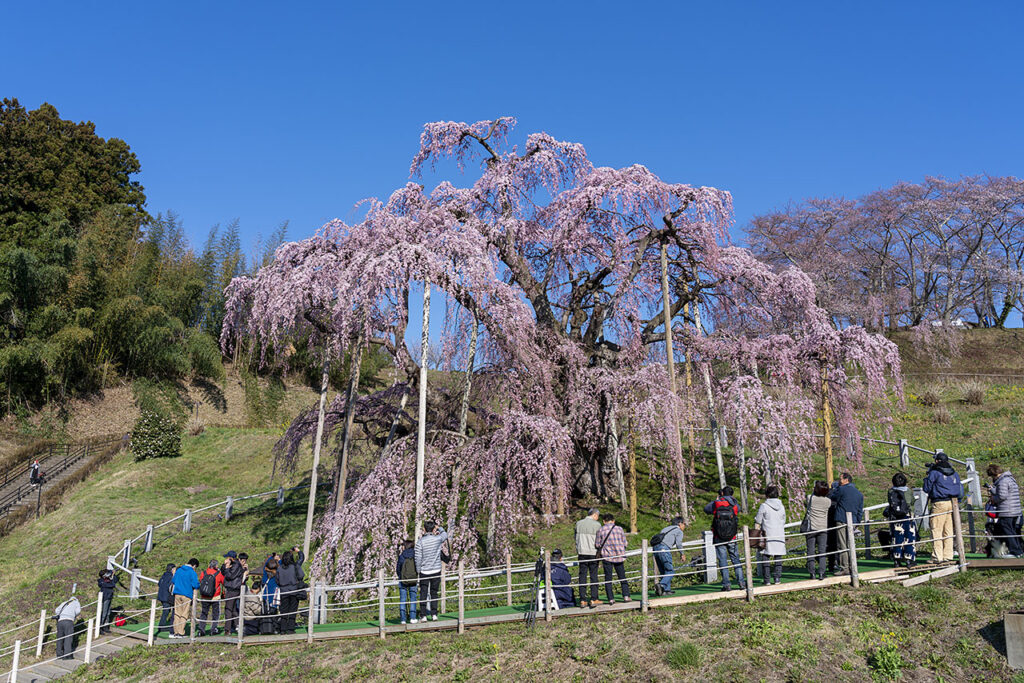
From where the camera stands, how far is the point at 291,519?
2584 centimetres

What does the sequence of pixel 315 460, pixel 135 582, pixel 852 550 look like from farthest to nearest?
pixel 135 582 → pixel 315 460 → pixel 852 550

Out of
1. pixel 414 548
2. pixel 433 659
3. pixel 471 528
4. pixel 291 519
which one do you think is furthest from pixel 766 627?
A: pixel 291 519

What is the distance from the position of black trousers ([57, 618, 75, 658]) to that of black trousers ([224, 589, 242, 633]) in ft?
11.5

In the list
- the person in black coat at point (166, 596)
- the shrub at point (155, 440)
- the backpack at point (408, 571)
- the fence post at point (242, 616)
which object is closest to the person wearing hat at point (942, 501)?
the backpack at point (408, 571)

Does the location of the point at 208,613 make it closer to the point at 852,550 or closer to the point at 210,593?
the point at 210,593

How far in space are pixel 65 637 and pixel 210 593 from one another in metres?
3.26

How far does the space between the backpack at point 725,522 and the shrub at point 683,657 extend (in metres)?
2.22

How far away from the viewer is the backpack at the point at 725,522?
11992mm

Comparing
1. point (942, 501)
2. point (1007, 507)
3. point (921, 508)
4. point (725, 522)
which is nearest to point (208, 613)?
point (725, 522)

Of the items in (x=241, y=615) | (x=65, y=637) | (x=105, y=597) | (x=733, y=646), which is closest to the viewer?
(x=733, y=646)

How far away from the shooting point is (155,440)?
122 ft

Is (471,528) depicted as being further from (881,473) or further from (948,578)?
(881,473)

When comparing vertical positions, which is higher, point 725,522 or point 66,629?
point 725,522

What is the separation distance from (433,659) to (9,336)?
124 feet
